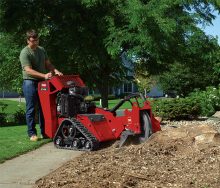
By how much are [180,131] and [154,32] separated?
5312mm

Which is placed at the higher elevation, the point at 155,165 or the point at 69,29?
the point at 69,29

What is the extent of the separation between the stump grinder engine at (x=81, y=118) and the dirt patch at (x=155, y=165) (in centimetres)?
33

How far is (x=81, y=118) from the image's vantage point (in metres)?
7.98

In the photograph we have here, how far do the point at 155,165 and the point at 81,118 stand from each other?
216cm

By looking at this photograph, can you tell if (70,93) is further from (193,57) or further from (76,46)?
(193,57)

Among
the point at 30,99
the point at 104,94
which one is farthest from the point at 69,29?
the point at 30,99

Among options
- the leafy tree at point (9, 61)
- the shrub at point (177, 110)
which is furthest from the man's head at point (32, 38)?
the leafy tree at point (9, 61)

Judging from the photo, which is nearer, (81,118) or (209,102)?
(81,118)

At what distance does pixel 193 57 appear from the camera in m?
14.9

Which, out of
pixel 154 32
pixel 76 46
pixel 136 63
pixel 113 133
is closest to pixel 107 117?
pixel 113 133

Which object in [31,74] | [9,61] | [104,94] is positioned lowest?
[104,94]

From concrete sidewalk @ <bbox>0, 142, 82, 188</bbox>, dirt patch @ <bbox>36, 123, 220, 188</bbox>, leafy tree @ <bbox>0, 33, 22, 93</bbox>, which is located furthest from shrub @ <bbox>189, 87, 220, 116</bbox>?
concrete sidewalk @ <bbox>0, 142, 82, 188</bbox>

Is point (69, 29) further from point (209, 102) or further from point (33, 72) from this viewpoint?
point (33, 72)

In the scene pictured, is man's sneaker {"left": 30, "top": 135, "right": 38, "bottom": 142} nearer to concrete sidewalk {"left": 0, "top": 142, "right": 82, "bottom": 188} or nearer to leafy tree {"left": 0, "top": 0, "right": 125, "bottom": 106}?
concrete sidewalk {"left": 0, "top": 142, "right": 82, "bottom": 188}
